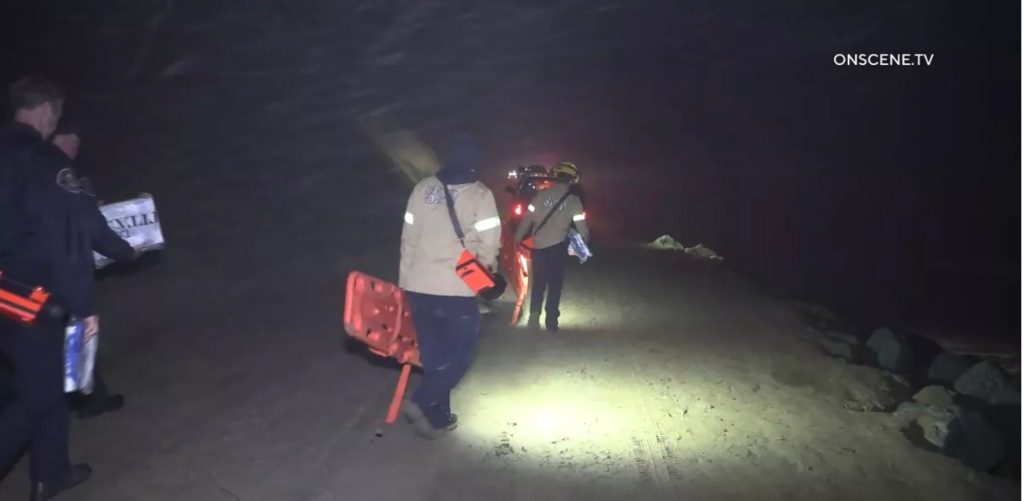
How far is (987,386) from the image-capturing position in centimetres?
863

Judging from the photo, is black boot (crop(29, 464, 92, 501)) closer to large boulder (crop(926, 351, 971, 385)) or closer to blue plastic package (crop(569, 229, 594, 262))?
blue plastic package (crop(569, 229, 594, 262))

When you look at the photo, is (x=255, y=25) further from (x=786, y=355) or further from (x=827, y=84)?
(x=827, y=84)

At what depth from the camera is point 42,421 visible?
16.4 ft

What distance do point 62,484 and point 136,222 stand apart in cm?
249

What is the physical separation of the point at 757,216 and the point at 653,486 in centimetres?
3766

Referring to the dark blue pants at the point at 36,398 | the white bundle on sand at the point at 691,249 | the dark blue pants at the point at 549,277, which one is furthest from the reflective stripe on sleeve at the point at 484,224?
the white bundle on sand at the point at 691,249

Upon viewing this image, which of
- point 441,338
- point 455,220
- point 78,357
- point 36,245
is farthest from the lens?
point 441,338

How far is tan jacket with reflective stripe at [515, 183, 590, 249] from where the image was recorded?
9.86 metres

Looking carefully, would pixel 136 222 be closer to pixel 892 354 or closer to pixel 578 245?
pixel 578 245

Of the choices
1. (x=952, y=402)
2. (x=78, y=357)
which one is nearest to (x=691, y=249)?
(x=952, y=402)

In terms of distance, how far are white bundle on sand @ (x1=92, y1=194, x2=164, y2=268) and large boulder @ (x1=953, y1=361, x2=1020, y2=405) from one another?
7149 millimetres

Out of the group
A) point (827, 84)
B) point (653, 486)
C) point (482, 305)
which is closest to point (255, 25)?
point (482, 305)

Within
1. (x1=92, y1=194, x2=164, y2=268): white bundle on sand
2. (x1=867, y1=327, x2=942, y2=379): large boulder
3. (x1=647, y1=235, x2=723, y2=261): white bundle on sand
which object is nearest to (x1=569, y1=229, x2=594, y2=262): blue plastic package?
(x1=867, y1=327, x2=942, y2=379): large boulder

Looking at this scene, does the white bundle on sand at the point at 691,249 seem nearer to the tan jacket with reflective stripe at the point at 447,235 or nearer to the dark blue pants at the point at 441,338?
the dark blue pants at the point at 441,338
